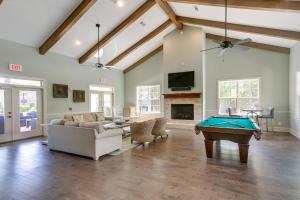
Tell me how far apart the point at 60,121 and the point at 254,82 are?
7.93 meters

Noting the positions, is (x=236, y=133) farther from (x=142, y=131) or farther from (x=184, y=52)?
(x=184, y=52)

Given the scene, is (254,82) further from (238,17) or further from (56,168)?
(56,168)

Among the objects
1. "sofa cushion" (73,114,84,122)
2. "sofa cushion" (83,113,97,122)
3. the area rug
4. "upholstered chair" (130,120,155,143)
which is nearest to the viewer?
the area rug

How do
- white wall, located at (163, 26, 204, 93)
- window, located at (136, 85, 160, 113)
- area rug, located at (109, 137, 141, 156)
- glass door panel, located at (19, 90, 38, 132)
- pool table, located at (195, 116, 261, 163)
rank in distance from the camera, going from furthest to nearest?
window, located at (136, 85, 160, 113)
white wall, located at (163, 26, 204, 93)
glass door panel, located at (19, 90, 38, 132)
area rug, located at (109, 137, 141, 156)
pool table, located at (195, 116, 261, 163)

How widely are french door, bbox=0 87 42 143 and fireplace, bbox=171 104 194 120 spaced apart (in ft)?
20.0

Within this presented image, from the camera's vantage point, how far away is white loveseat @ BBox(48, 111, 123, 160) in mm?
4098

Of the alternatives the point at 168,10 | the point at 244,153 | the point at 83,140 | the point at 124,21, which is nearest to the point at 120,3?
the point at 124,21

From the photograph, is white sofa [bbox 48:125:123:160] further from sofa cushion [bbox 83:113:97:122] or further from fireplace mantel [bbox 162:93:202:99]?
fireplace mantel [bbox 162:93:202:99]

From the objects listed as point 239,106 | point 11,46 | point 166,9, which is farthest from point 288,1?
point 11,46

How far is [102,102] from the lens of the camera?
9844 millimetres

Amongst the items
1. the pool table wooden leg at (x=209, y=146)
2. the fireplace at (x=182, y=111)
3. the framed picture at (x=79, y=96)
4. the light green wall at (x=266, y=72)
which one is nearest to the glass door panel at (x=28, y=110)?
the framed picture at (x=79, y=96)

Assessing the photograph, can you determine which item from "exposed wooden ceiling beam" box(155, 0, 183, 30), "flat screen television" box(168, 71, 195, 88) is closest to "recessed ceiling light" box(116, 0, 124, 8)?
"exposed wooden ceiling beam" box(155, 0, 183, 30)

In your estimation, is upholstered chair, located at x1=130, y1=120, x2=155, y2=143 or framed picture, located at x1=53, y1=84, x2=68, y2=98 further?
framed picture, located at x1=53, y1=84, x2=68, y2=98

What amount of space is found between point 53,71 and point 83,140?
461 centimetres
